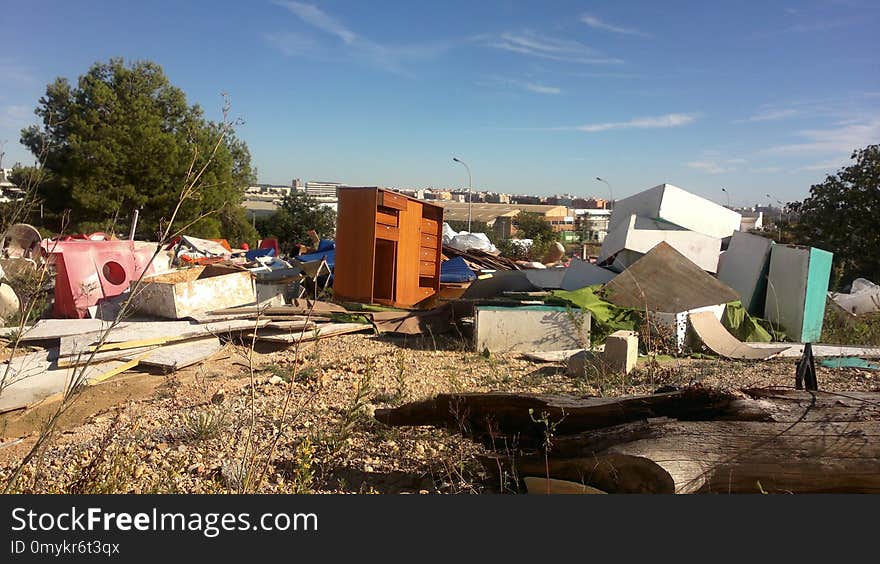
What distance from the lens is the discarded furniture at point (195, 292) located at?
8.34 metres

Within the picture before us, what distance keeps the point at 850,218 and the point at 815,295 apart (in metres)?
9.90

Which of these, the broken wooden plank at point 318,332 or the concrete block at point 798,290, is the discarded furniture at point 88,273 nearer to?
the broken wooden plank at point 318,332

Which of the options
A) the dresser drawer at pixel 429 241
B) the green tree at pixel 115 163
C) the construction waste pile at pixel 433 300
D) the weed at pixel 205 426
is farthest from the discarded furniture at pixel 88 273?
the green tree at pixel 115 163

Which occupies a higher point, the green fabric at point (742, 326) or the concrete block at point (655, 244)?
the concrete block at point (655, 244)

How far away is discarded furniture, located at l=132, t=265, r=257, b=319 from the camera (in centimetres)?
834

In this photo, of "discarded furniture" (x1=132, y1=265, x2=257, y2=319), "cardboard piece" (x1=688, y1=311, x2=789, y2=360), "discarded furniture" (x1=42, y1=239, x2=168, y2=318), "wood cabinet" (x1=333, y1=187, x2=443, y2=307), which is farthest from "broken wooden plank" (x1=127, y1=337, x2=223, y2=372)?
"cardboard piece" (x1=688, y1=311, x2=789, y2=360)

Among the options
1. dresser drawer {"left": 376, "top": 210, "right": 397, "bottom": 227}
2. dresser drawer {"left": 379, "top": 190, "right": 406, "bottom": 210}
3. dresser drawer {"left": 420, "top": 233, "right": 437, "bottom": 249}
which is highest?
dresser drawer {"left": 379, "top": 190, "right": 406, "bottom": 210}

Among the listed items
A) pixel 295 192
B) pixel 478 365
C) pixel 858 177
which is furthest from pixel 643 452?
pixel 295 192

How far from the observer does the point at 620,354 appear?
234 inches

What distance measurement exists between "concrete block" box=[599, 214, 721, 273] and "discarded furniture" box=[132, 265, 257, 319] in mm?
6033

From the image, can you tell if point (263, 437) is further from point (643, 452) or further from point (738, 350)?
point (738, 350)

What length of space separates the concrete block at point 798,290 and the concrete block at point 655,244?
94 cm

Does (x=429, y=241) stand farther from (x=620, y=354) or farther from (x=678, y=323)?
(x=620, y=354)

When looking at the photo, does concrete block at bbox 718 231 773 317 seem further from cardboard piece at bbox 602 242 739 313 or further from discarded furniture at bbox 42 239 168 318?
discarded furniture at bbox 42 239 168 318
